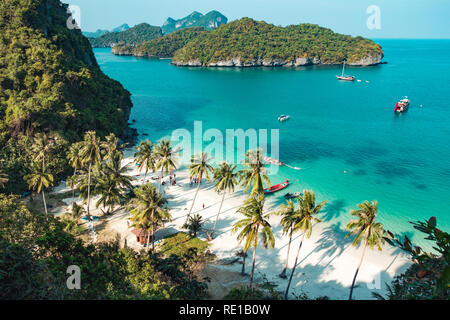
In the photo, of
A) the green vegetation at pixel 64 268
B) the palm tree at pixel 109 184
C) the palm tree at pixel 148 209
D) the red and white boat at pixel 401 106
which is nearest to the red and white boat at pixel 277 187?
the palm tree at pixel 109 184

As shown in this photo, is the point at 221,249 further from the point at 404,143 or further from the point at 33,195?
the point at 404,143

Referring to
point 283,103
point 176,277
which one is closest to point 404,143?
point 283,103

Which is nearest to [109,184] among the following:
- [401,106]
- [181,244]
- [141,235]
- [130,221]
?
[130,221]

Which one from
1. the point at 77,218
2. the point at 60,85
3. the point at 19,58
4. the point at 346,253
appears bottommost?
the point at 346,253

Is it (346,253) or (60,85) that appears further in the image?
(60,85)

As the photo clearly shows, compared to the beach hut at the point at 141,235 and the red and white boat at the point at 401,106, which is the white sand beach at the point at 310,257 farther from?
the red and white boat at the point at 401,106
